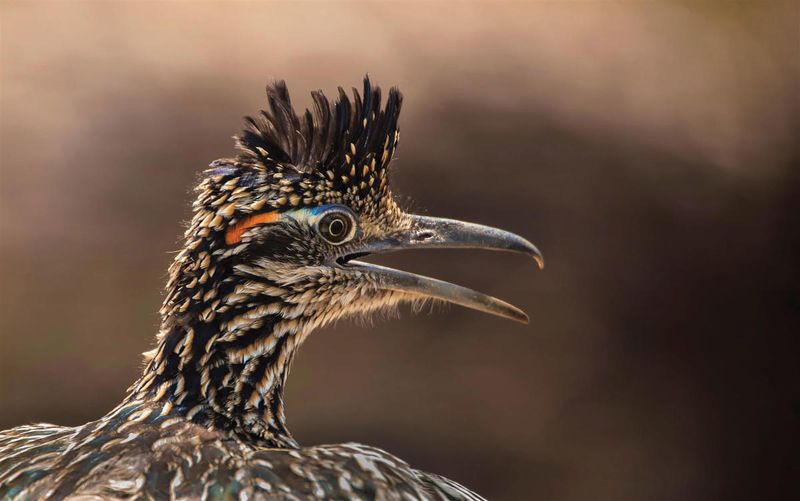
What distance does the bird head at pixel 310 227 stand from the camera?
343cm

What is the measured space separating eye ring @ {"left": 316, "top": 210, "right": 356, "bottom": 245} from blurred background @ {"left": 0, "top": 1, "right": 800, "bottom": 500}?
3204 millimetres

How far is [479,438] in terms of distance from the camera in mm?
7113

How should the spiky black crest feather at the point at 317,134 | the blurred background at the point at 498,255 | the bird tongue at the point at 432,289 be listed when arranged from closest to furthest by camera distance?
the spiky black crest feather at the point at 317,134, the bird tongue at the point at 432,289, the blurred background at the point at 498,255

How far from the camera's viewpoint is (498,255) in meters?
7.07

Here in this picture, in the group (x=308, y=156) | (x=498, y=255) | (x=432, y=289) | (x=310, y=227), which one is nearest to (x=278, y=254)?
(x=310, y=227)

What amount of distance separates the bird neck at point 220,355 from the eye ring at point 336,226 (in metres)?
0.30

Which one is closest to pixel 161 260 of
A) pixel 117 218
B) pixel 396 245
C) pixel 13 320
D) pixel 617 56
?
pixel 117 218

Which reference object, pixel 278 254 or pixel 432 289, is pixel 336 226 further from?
pixel 432 289

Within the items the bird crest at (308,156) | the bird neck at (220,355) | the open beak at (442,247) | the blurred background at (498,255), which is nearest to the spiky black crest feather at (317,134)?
the bird crest at (308,156)

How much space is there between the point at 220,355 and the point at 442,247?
972 mm

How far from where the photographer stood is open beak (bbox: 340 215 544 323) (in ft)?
12.2

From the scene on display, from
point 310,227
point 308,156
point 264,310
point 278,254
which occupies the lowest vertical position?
point 264,310

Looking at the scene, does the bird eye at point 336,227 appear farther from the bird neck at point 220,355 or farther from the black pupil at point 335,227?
the bird neck at point 220,355

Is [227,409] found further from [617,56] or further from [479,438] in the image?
[617,56]
